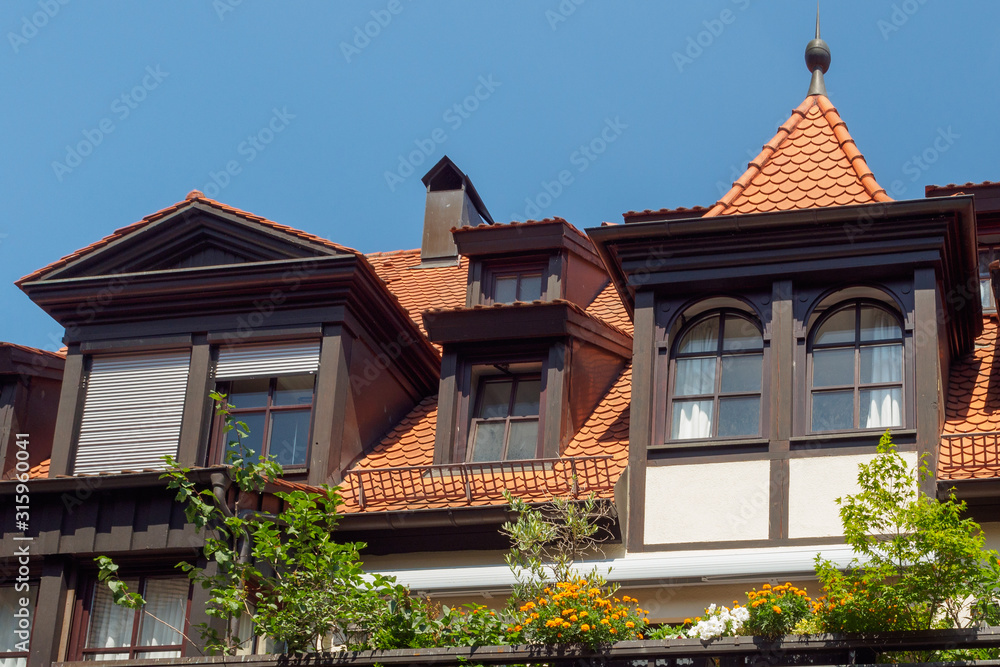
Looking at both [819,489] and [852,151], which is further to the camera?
[852,151]

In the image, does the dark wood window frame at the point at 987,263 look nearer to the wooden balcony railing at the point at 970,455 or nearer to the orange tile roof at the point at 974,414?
the orange tile roof at the point at 974,414

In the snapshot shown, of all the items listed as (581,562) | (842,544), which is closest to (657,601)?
(581,562)

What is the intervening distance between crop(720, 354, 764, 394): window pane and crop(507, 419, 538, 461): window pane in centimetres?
237

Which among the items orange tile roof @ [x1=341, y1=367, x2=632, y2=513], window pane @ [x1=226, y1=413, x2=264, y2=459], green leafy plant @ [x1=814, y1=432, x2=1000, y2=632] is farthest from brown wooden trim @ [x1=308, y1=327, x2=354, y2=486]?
green leafy plant @ [x1=814, y1=432, x2=1000, y2=632]

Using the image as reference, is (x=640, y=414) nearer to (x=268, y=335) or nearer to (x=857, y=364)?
(x=857, y=364)

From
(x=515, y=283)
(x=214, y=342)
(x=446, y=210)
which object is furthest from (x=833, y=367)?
(x=446, y=210)

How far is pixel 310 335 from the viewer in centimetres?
1833

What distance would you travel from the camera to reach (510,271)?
19812 mm

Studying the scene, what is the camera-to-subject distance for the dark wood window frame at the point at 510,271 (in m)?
19.6

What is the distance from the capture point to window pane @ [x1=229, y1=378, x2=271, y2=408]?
59.9ft

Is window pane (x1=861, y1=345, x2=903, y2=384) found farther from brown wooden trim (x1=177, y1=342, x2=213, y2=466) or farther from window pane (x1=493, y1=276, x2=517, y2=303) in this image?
brown wooden trim (x1=177, y1=342, x2=213, y2=466)

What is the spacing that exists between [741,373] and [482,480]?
291cm

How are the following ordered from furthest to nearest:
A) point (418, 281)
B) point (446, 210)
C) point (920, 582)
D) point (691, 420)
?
point (446, 210)
point (418, 281)
point (691, 420)
point (920, 582)

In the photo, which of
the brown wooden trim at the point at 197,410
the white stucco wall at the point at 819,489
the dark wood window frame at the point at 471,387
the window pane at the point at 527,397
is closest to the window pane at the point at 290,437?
the brown wooden trim at the point at 197,410
